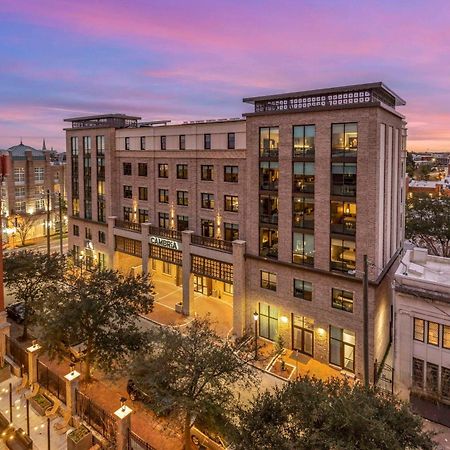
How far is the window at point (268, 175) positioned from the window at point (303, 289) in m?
7.83

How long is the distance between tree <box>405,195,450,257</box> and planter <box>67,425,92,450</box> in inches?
1690

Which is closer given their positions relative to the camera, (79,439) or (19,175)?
(79,439)

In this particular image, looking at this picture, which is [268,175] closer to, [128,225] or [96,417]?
[128,225]

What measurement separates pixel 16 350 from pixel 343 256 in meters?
24.2

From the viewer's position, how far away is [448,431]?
2172cm

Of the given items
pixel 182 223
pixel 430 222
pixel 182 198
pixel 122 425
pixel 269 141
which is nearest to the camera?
pixel 122 425

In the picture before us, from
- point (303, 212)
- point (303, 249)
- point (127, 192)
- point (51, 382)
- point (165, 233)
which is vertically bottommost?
point (51, 382)

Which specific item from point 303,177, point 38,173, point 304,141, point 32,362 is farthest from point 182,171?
point 38,173

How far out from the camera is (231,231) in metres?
36.5

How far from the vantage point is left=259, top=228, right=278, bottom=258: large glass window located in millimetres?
31719

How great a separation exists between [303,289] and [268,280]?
3.33 metres

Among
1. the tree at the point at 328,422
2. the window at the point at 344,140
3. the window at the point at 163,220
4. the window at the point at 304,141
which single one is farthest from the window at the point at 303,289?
the window at the point at 163,220

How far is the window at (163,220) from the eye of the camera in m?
41.9

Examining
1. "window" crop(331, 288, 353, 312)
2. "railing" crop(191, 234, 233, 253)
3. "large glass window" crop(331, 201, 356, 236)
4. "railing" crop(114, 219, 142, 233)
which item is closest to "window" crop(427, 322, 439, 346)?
"window" crop(331, 288, 353, 312)
